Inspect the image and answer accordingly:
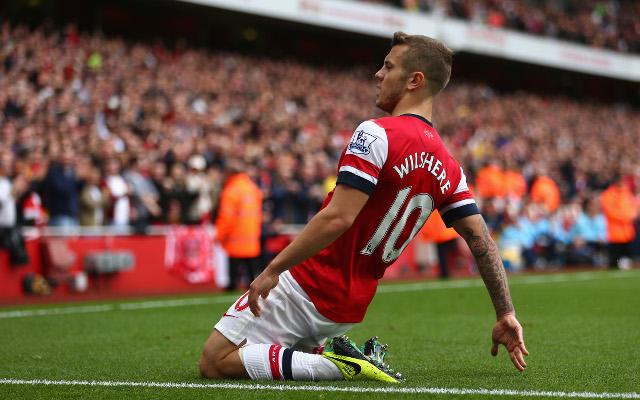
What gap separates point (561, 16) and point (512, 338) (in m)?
37.1

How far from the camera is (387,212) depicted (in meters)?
4.11

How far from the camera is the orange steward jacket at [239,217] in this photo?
12.3m

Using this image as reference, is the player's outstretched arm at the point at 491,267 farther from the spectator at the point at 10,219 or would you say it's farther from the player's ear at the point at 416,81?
the spectator at the point at 10,219

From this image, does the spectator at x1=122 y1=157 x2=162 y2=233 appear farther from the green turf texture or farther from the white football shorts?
the white football shorts

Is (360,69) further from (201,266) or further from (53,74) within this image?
(201,266)

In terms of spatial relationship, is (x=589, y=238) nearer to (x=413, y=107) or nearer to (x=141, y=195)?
(x=141, y=195)

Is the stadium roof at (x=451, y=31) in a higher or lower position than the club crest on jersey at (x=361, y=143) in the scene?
higher

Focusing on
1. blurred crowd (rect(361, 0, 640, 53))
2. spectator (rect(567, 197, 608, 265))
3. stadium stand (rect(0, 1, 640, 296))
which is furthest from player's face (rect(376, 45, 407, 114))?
blurred crowd (rect(361, 0, 640, 53))

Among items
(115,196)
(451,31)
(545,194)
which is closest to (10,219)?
(115,196)

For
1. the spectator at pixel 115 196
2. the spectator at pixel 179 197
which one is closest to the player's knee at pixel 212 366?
the spectator at pixel 115 196

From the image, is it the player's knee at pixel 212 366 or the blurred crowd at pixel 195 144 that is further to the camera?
the blurred crowd at pixel 195 144

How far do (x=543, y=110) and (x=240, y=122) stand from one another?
1797 centimetres

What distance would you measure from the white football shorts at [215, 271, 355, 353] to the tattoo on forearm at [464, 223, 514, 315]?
30.6 inches

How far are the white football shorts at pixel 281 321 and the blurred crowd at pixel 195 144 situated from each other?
862 centimetres
